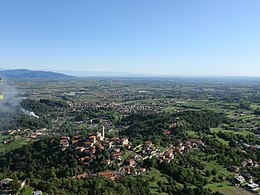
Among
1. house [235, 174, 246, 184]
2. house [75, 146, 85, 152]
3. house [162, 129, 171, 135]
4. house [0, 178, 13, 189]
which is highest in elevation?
house [0, 178, 13, 189]

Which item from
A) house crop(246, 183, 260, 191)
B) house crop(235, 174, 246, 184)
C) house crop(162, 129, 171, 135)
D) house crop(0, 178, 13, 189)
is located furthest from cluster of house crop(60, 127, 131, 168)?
house crop(246, 183, 260, 191)

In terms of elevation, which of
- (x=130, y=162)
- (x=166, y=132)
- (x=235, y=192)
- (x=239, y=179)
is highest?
(x=130, y=162)

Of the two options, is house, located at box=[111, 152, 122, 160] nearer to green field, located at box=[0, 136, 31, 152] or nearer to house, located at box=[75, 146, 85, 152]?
house, located at box=[75, 146, 85, 152]

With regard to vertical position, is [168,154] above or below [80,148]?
below

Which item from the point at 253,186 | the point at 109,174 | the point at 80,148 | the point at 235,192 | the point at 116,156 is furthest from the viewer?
the point at 80,148

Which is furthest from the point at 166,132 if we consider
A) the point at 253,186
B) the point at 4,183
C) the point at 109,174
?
the point at 4,183

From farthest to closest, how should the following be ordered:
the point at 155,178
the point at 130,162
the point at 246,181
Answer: the point at 130,162 → the point at 246,181 → the point at 155,178

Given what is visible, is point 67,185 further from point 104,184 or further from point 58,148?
point 58,148

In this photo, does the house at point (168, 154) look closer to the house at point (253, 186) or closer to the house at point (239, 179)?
the house at point (239, 179)

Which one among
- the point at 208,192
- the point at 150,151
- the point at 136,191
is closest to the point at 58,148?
the point at 150,151

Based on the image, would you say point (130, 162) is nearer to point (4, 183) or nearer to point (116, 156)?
point (116, 156)

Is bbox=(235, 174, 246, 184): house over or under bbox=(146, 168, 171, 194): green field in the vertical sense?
under

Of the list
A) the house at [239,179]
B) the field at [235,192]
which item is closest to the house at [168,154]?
the house at [239,179]
